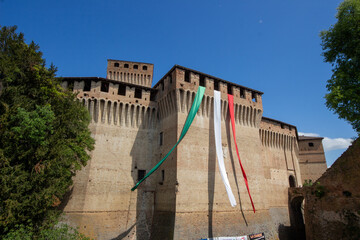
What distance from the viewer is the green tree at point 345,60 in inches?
422

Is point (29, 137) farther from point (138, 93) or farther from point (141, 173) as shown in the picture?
point (138, 93)

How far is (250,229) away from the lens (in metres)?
17.1

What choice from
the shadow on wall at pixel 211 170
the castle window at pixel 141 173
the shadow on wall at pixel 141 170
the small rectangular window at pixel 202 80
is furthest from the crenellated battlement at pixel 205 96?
the castle window at pixel 141 173

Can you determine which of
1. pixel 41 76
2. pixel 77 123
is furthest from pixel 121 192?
pixel 41 76

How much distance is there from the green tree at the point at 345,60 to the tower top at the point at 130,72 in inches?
805

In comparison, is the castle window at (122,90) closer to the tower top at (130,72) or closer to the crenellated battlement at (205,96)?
the crenellated battlement at (205,96)

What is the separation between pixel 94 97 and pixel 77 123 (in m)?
4.34

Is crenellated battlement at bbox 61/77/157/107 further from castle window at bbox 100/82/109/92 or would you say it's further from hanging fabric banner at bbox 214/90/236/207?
hanging fabric banner at bbox 214/90/236/207

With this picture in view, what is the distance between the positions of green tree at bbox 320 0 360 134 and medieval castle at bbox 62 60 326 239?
8881 millimetres

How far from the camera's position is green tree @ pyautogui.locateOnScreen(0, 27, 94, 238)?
11091 mm

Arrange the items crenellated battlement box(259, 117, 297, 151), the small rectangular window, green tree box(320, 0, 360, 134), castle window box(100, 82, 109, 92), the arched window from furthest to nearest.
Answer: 1. the arched window
2. crenellated battlement box(259, 117, 297, 151)
3. castle window box(100, 82, 109, 92)
4. the small rectangular window
5. green tree box(320, 0, 360, 134)

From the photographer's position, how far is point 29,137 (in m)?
11.7

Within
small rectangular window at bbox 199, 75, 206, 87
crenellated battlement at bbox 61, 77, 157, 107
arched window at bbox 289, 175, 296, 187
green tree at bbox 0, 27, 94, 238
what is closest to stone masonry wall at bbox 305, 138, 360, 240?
small rectangular window at bbox 199, 75, 206, 87

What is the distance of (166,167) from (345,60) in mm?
13191
